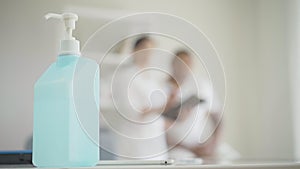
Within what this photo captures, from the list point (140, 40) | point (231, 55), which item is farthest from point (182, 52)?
point (231, 55)

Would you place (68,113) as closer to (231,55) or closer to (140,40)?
(140,40)

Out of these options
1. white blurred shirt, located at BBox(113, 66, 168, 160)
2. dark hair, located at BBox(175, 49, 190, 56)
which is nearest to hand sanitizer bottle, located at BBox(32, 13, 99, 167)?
white blurred shirt, located at BBox(113, 66, 168, 160)

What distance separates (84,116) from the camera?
1.59 ft

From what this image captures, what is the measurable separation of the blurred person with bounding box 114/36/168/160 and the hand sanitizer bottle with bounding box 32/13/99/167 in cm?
5

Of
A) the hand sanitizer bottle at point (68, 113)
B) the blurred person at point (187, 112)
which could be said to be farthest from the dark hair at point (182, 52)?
the hand sanitizer bottle at point (68, 113)

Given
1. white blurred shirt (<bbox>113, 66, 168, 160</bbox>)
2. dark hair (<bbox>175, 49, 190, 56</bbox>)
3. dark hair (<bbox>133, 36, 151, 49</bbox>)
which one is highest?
dark hair (<bbox>133, 36, 151, 49</bbox>)

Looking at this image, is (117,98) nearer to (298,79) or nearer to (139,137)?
(139,137)

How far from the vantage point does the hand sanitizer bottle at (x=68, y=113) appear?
18.5 inches

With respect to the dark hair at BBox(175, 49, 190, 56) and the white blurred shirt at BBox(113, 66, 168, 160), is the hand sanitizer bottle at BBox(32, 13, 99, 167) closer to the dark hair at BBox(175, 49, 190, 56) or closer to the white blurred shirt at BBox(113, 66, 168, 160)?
the white blurred shirt at BBox(113, 66, 168, 160)

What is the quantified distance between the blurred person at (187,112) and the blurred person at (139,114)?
0.02 m

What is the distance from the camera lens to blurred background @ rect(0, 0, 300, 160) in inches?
27.2

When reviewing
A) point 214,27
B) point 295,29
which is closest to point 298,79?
point 295,29

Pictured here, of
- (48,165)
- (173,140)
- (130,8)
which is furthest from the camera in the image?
(130,8)

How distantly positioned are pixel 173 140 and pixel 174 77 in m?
0.10
